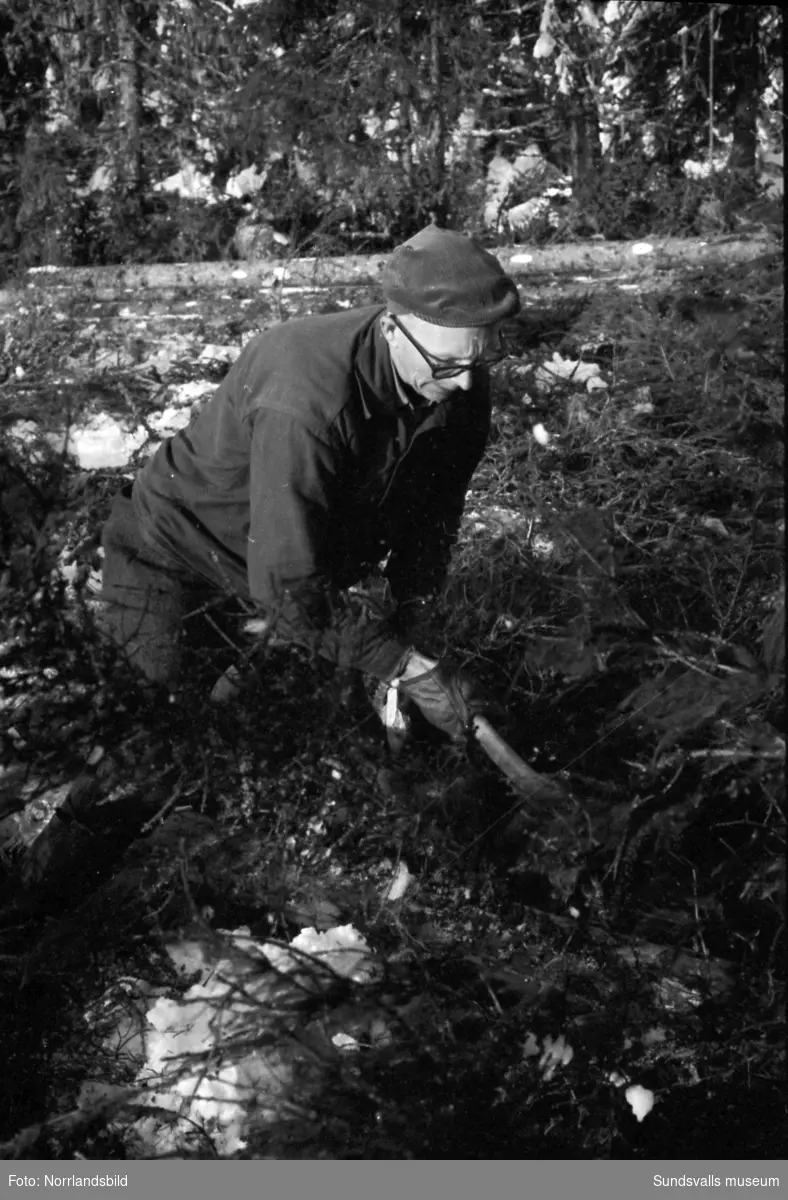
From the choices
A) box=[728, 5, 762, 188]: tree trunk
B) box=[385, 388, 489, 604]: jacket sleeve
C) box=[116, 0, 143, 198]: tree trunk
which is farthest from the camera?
box=[728, 5, 762, 188]: tree trunk

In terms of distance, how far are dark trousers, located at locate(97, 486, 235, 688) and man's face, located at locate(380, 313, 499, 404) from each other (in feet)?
1.77

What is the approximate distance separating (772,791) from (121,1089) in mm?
1156

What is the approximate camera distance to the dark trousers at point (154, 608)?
185cm

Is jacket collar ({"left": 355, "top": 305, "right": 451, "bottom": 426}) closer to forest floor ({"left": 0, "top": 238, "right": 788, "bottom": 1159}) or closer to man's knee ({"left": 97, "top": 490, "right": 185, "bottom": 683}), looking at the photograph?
forest floor ({"left": 0, "top": 238, "right": 788, "bottom": 1159})

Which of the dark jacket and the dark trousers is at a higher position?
the dark jacket

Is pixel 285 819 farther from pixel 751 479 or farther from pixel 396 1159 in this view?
pixel 751 479

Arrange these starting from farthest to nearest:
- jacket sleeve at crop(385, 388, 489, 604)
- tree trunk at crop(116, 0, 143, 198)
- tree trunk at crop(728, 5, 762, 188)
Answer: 1. tree trunk at crop(728, 5, 762, 188)
2. tree trunk at crop(116, 0, 143, 198)
3. jacket sleeve at crop(385, 388, 489, 604)

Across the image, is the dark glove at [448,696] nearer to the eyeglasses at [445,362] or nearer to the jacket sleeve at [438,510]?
the jacket sleeve at [438,510]

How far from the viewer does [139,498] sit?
219 cm

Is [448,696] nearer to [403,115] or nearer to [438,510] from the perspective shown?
[438,510]

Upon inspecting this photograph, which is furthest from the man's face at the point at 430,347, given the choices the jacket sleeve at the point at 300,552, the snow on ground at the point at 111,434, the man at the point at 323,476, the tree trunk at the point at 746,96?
the tree trunk at the point at 746,96

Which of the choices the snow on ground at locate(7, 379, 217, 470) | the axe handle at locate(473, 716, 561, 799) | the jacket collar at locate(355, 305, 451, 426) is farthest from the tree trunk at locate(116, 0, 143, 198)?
the axe handle at locate(473, 716, 561, 799)

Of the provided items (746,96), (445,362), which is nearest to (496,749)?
(445,362)

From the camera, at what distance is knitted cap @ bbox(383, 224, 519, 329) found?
181 centimetres
